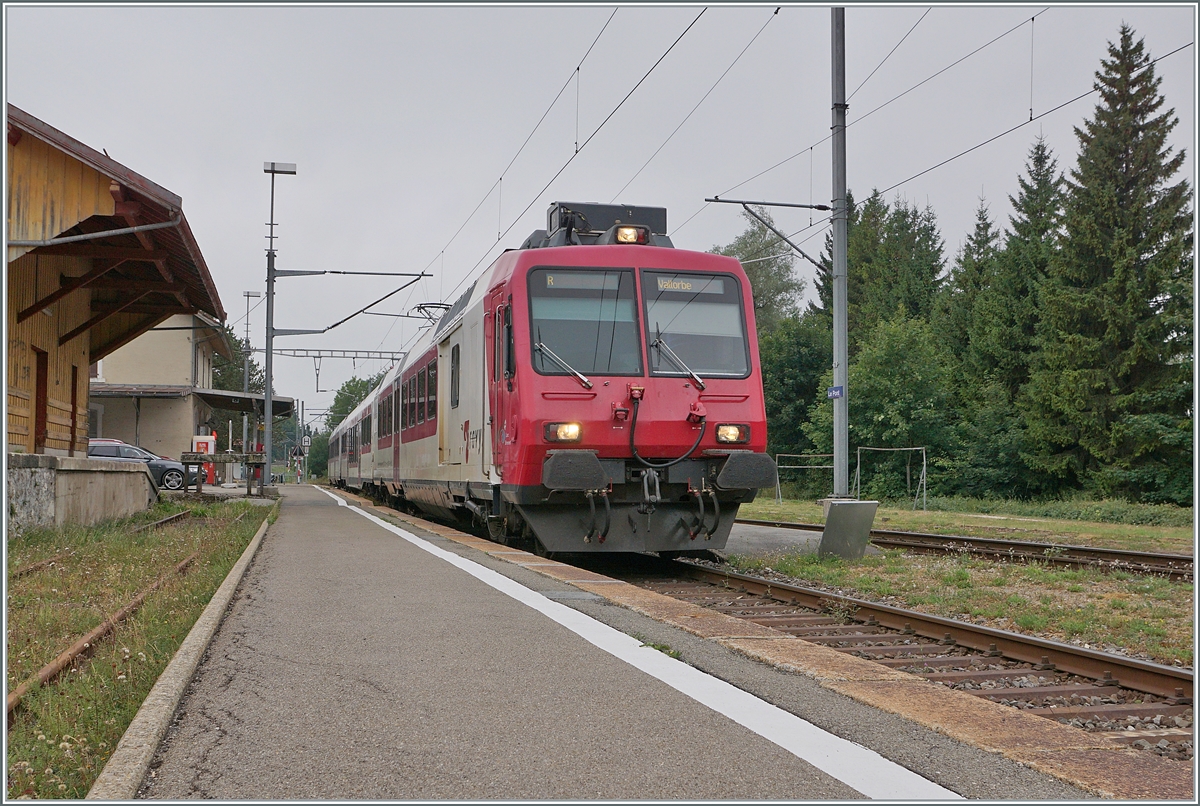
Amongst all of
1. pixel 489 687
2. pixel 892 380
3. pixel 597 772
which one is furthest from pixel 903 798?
pixel 892 380

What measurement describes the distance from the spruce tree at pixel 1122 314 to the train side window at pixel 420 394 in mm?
22135

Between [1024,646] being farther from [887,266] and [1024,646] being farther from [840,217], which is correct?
[887,266]

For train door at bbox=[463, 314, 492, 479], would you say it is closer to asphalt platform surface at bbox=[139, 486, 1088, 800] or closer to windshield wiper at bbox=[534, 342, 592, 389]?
windshield wiper at bbox=[534, 342, 592, 389]

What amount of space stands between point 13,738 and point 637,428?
261 inches

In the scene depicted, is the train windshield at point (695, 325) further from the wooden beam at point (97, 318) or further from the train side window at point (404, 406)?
the wooden beam at point (97, 318)

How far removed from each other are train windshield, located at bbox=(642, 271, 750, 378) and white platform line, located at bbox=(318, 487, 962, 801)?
436 centimetres

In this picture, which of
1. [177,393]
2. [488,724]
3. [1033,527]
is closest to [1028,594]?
[488,724]

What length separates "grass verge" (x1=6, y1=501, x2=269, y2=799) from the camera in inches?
157

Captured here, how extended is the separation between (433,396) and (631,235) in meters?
5.84

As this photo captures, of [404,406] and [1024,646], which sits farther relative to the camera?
[404,406]

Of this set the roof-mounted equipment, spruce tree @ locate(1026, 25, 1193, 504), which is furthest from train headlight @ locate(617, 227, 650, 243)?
spruce tree @ locate(1026, 25, 1193, 504)

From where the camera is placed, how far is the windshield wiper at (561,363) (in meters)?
10.1

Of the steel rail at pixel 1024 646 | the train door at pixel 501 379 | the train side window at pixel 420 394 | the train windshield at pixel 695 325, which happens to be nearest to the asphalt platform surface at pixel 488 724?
the steel rail at pixel 1024 646

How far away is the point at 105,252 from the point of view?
15.8m
